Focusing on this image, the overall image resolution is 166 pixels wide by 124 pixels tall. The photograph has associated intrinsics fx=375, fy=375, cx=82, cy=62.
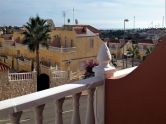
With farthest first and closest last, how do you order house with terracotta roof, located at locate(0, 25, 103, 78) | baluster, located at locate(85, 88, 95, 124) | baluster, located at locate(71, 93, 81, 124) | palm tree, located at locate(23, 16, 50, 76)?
house with terracotta roof, located at locate(0, 25, 103, 78) < palm tree, located at locate(23, 16, 50, 76) < baluster, located at locate(85, 88, 95, 124) < baluster, located at locate(71, 93, 81, 124)

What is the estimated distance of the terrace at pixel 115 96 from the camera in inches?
122

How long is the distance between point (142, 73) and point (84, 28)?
3909 cm

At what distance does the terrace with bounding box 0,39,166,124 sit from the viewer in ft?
10.1

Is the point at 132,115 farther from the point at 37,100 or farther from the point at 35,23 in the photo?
the point at 35,23

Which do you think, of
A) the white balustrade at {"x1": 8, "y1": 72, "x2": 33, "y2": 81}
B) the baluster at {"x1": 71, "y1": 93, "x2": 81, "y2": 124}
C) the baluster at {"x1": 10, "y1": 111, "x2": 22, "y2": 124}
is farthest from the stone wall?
the baluster at {"x1": 10, "y1": 111, "x2": 22, "y2": 124}

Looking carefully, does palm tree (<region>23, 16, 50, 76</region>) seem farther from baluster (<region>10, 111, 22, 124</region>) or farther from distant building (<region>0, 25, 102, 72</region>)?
baluster (<region>10, 111, 22, 124</region>)

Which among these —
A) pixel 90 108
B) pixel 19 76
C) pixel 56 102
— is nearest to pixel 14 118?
pixel 56 102

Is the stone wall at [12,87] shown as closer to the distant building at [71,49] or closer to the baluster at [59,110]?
the distant building at [71,49]

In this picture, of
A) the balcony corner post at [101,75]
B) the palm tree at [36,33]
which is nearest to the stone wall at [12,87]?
the palm tree at [36,33]

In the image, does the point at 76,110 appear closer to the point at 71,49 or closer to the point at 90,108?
the point at 90,108

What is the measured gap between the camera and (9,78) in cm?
2667

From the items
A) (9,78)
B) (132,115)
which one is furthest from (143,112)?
(9,78)

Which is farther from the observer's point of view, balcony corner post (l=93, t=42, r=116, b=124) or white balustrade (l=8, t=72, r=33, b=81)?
white balustrade (l=8, t=72, r=33, b=81)

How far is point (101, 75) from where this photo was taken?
3684 mm
